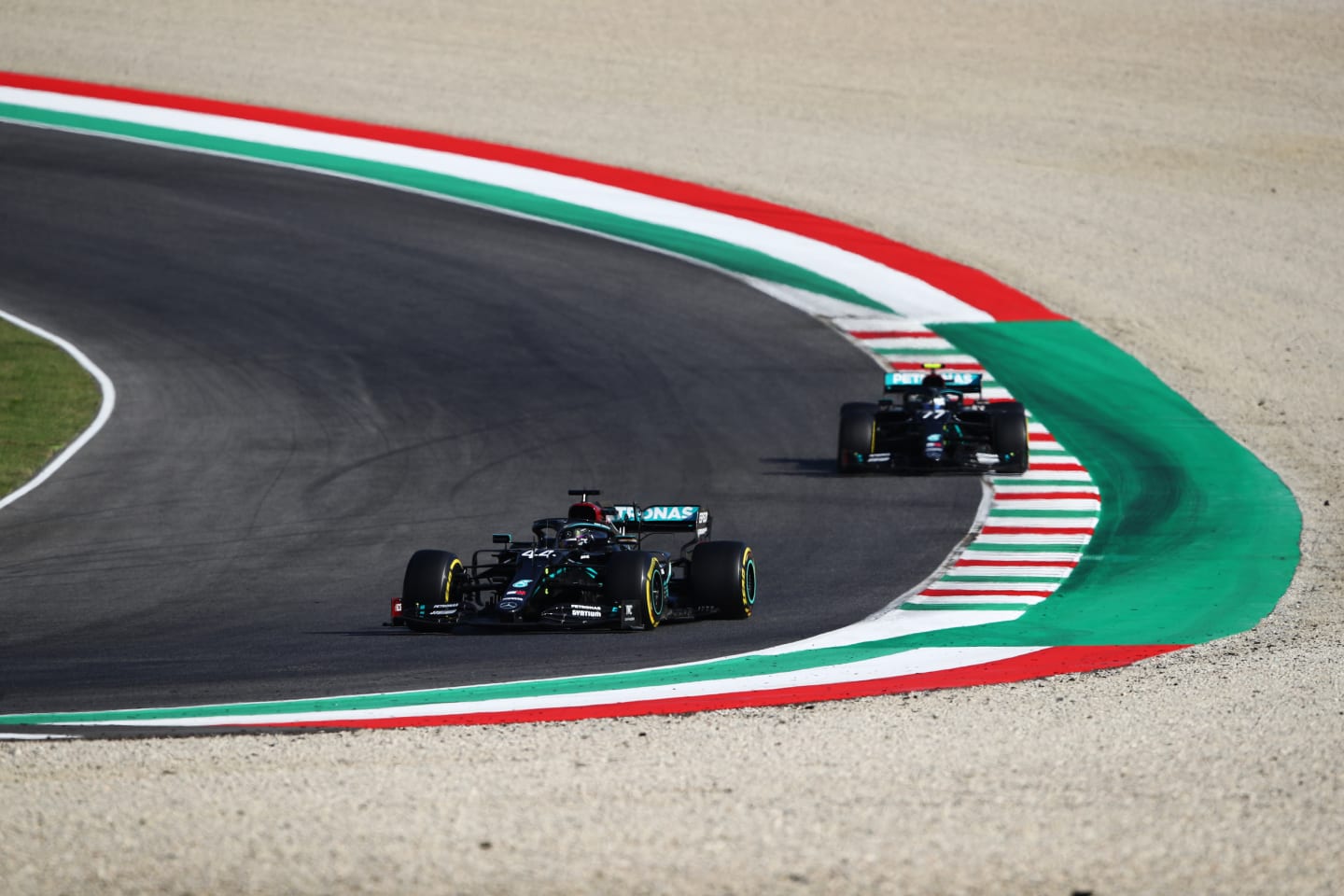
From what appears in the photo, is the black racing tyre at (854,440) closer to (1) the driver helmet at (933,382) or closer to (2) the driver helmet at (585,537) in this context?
(1) the driver helmet at (933,382)

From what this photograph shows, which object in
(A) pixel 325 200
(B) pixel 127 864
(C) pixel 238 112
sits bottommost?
(B) pixel 127 864

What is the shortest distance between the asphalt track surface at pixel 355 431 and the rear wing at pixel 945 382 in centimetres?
123

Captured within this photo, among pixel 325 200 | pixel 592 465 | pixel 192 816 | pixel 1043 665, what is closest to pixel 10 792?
pixel 192 816

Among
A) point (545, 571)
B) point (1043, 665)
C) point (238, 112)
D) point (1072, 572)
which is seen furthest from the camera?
point (238, 112)

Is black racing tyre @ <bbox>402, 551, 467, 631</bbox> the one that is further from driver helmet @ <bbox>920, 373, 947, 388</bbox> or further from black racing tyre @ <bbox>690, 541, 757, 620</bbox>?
driver helmet @ <bbox>920, 373, 947, 388</bbox>

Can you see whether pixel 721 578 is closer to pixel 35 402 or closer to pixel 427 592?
pixel 427 592

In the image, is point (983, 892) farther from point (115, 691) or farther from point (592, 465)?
point (592, 465)

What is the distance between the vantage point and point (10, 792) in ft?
28.3

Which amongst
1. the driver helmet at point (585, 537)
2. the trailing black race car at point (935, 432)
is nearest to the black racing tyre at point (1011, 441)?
the trailing black race car at point (935, 432)

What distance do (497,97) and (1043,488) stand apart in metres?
22.2

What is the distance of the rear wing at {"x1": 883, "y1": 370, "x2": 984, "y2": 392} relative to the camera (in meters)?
22.0

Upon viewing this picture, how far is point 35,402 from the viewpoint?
23.3 metres

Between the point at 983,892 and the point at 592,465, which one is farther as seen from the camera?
the point at 592,465

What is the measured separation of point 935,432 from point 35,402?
1173 centimetres
